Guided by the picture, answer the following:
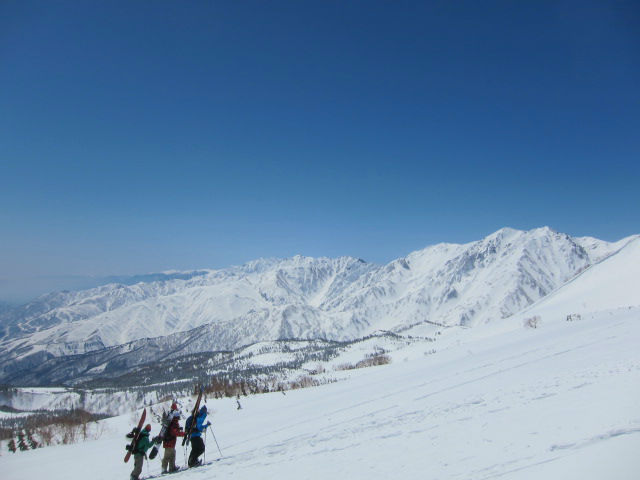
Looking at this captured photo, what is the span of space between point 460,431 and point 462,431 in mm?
72

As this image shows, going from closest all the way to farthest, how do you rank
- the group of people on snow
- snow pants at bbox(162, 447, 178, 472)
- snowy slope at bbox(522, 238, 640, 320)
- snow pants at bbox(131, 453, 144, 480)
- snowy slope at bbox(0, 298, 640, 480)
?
snowy slope at bbox(0, 298, 640, 480), snow pants at bbox(131, 453, 144, 480), the group of people on snow, snow pants at bbox(162, 447, 178, 472), snowy slope at bbox(522, 238, 640, 320)

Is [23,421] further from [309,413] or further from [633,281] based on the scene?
[633,281]

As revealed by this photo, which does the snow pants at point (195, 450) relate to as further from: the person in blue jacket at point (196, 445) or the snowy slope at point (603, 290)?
the snowy slope at point (603, 290)

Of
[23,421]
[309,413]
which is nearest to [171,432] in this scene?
[309,413]

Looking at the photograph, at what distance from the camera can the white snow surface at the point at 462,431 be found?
8.48m

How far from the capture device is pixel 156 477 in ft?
48.5

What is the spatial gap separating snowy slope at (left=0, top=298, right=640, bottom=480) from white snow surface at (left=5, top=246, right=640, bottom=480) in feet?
0.17

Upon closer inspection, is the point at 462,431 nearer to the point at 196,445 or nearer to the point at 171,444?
the point at 196,445

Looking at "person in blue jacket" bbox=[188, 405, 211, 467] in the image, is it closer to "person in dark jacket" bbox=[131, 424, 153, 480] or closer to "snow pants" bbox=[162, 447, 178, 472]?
"snow pants" bbox=[162, 447, 178, 472]

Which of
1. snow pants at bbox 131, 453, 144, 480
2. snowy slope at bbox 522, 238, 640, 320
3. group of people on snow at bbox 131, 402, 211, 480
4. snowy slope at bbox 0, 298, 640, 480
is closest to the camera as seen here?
snowy slope at bbox 0, 298, 640, 480

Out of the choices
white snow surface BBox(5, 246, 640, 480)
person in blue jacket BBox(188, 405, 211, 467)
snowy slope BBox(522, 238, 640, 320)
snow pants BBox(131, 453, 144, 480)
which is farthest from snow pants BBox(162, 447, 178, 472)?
snowy slope BBox(522, 238, 640, 320)

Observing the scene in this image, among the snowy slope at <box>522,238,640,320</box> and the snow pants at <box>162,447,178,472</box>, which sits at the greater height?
the snowy slope at <box>522,238,640,320</box>

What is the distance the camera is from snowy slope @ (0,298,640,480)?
8.47 meters

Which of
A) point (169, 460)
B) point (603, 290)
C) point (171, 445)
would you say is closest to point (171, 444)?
point (171, 445)
